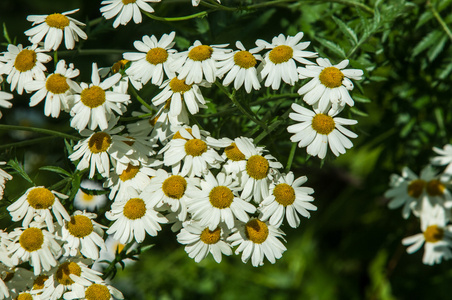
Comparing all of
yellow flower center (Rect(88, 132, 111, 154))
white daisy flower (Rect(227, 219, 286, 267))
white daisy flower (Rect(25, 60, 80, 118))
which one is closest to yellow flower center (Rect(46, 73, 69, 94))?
white daisy flower (Rect(25, 60, 80, 118))

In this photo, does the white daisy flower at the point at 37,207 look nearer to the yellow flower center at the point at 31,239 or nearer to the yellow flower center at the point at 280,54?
the yellow flower center at the point at 31,239

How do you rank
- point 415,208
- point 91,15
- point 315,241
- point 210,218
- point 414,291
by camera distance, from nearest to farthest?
point 210,218 < point 415,208 < point 91,15 < point 414,291 < point 315,241

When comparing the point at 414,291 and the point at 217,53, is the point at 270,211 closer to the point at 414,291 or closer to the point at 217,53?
the point at 217,53

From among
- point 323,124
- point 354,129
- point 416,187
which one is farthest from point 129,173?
point 416,187

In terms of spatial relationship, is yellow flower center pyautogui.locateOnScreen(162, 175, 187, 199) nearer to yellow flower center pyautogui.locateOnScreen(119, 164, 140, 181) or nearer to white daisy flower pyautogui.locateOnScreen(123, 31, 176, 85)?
yellow flower center pyautogui.locateOnScreen(119, 164, 140, 181)

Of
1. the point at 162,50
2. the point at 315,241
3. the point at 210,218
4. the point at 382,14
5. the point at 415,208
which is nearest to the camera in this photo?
the point at 210,218

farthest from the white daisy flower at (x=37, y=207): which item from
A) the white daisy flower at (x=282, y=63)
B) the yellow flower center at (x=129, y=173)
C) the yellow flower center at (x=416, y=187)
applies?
the yellow flower center at (x=416, y=187)

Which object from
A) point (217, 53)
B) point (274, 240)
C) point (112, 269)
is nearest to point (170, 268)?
point (112, 269)
